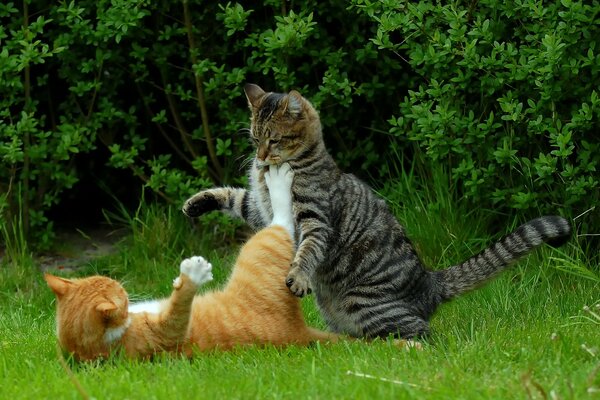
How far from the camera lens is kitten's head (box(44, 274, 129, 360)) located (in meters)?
4.23

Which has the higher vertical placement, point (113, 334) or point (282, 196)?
point (282, 196)

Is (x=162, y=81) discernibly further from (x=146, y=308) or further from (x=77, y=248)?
(x=146, y=308)

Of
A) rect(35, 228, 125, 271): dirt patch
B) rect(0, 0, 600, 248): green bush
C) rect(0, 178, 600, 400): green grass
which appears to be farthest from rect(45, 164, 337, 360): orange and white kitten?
rect(35, 228, 125, 271): dirt patch

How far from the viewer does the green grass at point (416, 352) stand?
362 centimetres

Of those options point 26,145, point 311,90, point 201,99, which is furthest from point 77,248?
point 311,90

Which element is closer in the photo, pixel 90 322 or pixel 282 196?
pixel 90 322

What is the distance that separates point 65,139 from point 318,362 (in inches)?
137

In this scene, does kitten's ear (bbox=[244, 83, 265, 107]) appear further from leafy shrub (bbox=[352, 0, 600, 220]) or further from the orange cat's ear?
the orange cat's ear

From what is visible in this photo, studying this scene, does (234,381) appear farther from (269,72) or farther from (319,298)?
(269,72)

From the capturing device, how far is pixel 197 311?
4656 mm

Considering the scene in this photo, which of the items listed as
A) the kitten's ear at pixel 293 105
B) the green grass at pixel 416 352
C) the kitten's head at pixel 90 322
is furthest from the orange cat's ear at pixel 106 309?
the kitten's ear at pixel 293 105

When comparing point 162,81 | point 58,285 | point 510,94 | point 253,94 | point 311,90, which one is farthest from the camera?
point 162,81

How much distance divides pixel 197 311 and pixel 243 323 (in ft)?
0.78

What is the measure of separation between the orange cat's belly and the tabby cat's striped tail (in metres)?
0.99
